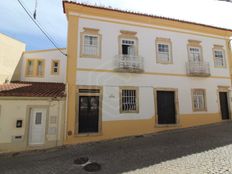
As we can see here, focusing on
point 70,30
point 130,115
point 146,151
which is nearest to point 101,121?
point 130,115

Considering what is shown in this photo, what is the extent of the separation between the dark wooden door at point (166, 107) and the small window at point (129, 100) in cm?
168

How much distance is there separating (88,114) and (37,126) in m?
2.73

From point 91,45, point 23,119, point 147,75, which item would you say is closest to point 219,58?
point 147,75

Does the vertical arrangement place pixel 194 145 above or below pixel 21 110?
below

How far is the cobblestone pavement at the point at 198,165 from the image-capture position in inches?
197

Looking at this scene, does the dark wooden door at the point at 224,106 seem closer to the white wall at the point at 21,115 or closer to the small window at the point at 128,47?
the small window at the point at 128,47

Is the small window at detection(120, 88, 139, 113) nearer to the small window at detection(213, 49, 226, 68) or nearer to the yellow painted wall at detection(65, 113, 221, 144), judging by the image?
the yellow painted wall at detection(65, 113, 221, 144)

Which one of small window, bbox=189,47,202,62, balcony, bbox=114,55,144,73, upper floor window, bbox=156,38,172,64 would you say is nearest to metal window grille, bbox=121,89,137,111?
balcony, bbox=114,55,144,73

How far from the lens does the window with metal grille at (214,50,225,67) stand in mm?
12417

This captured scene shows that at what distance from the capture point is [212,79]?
1191 centimetres

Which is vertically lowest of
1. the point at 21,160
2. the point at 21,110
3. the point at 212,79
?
the point at 21,160

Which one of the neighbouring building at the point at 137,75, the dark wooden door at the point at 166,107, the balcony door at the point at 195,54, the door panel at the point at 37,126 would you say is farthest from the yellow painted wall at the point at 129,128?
the balcony door at the point at 195,54

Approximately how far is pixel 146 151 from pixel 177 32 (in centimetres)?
877

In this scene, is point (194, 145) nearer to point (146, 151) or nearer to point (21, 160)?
point (146, 151)
